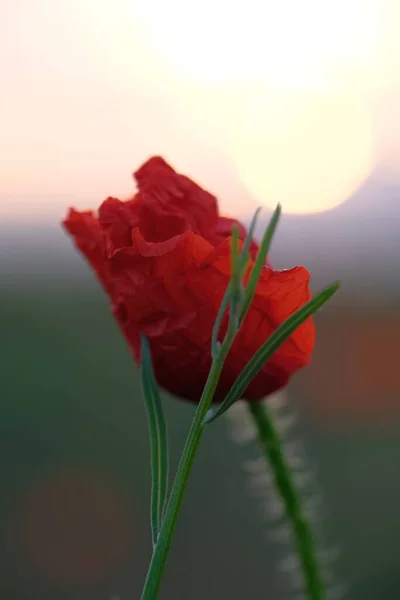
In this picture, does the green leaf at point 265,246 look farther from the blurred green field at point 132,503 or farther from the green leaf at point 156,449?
the blurred green field at point 132,503

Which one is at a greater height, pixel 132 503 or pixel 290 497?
pixel 132 503

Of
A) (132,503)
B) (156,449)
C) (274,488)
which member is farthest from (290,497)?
(132,503)

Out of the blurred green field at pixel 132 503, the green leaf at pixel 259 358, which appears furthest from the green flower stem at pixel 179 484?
the blurred green field at pixel 132 503

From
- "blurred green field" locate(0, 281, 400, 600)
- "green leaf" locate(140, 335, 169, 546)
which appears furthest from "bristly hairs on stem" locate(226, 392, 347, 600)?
"blurred green field" locate(0, 281, 400, 600)

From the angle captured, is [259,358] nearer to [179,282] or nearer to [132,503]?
[179,282]

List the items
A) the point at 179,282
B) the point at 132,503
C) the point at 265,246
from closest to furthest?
the point at 265,246, the point at 179,282, the point at 132,503

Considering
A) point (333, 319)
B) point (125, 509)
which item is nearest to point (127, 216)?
point (125, 509)
